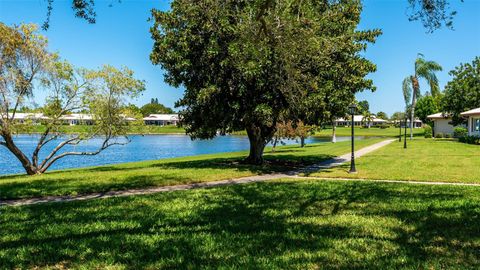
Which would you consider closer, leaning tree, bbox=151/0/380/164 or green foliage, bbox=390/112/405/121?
leaning tree, bbox=151/0/380/164

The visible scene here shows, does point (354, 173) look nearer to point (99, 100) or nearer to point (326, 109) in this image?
point (326, 109)

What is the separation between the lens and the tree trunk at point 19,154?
60.2ft

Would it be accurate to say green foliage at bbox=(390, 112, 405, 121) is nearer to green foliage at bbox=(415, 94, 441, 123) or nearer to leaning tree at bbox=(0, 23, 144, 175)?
green foliage at bbox=(415, 94, 441, 123)

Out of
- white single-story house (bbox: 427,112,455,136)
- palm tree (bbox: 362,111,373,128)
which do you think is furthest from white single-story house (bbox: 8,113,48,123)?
white single-story house (bbox: 427,112,455,136)

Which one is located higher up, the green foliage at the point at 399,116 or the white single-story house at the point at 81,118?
the green foliage at the point at 399,116

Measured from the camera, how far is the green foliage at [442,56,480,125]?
47.9m

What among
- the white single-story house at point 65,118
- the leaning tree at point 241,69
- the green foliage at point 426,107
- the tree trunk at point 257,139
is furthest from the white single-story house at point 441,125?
the white single-story house at point 65,118

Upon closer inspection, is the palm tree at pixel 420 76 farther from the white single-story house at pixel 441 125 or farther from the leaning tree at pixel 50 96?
the leaning tree at pixel 50 96

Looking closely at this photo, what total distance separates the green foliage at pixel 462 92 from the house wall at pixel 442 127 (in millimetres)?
8848

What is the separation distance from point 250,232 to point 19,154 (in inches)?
636

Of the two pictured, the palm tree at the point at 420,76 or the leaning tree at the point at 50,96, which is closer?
the leaning tree at the point at 50,96

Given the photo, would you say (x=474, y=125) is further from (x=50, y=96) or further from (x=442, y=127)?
(x=50, y=96)

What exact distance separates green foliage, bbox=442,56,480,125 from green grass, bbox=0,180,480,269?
42.9 meters

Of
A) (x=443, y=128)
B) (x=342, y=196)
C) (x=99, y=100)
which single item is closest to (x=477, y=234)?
(x=342, y=196)
